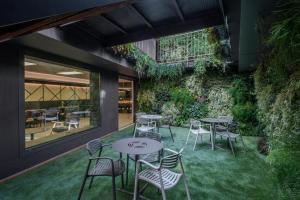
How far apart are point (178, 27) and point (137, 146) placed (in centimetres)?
218

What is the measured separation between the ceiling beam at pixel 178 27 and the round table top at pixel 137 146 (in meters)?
2.03

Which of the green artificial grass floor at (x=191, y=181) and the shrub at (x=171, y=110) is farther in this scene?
the shrub at (x=171, y=110)

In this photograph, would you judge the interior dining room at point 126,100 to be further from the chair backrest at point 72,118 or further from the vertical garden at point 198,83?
the chair backrest at point 72,118

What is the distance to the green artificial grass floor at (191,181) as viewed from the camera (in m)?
2.52

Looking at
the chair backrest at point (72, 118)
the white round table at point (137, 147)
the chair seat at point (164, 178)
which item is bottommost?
the chair seat at point (164, 178)

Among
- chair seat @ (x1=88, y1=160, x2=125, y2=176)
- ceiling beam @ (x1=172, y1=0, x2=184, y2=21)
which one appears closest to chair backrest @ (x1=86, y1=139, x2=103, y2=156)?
chair seat @ (x1=88, y1=160, x2=125, y2=176)

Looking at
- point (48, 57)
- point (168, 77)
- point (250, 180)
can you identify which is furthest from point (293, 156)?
point (168, 77)

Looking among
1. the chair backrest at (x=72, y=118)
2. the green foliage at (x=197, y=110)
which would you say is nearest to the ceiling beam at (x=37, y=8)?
the chair backrest at (x=72, y=118)

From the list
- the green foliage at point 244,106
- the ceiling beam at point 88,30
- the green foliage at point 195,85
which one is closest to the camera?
the ceiling beam at point 88,30

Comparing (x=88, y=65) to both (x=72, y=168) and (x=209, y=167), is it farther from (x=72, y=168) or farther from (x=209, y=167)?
(x=209, y=167)

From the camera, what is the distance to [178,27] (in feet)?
10.2

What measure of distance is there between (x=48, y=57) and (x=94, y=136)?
2729mm

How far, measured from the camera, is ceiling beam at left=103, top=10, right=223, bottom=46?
9.18ft

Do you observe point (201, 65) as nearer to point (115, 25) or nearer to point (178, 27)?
point (178, 27)
